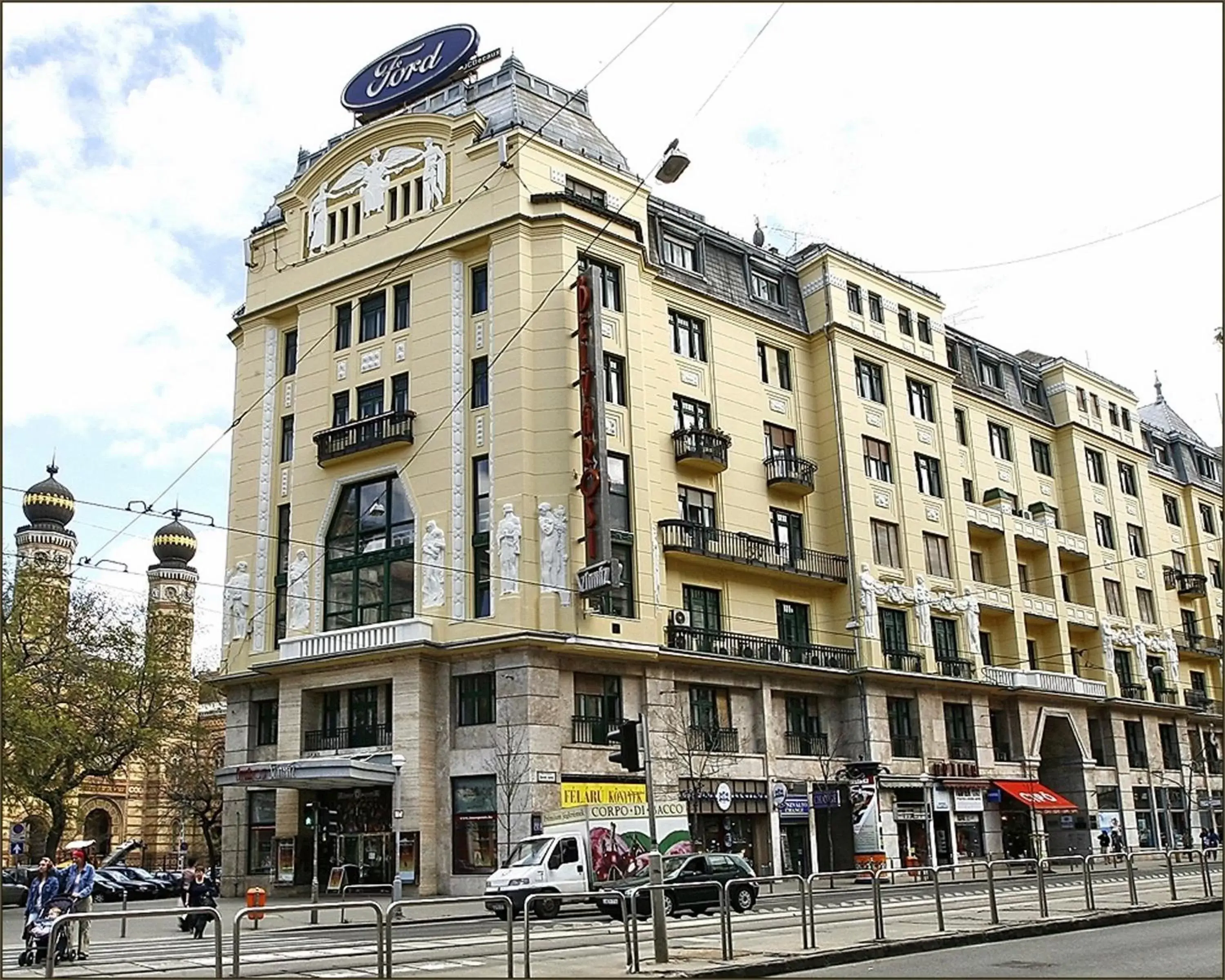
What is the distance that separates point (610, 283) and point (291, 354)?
12328 mm

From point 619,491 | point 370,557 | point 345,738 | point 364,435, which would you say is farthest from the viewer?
point 364,435

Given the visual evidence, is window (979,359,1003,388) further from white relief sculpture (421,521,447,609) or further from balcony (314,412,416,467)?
white relief sculpture (421,521,447,609)

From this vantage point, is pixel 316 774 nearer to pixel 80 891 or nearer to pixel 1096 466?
pixel 80 891

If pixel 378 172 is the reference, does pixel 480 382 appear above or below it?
below

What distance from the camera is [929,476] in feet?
168

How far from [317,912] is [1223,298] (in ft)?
81.9

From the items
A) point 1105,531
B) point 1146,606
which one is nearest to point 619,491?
point 1105,531

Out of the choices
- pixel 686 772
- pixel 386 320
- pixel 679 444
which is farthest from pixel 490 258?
pixel 686 772

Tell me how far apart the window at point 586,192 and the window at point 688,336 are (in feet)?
15.8

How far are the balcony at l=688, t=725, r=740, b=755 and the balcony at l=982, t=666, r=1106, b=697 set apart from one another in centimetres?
1411

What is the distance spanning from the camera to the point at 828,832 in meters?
43.5

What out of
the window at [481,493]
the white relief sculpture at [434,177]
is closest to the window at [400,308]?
the white relief sculpture at [434,177]

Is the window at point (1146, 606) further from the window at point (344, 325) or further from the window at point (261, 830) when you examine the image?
the window at point (261, 830)

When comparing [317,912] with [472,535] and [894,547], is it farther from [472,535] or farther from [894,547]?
[894,547]
